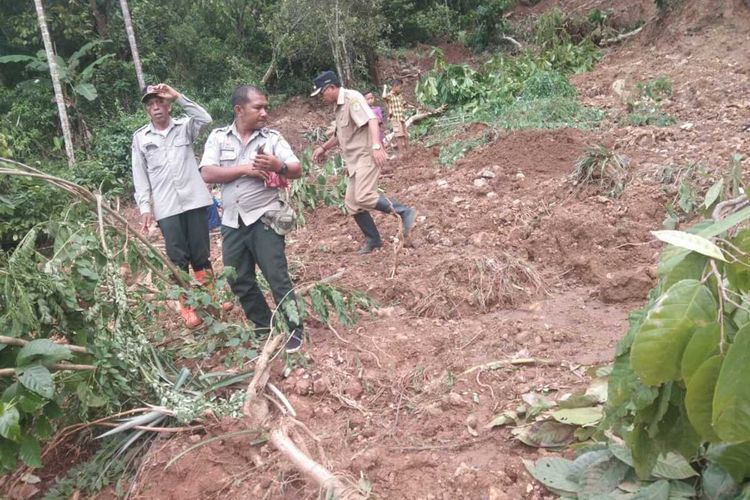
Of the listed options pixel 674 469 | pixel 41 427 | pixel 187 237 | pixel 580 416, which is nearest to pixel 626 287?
pixel 580 416

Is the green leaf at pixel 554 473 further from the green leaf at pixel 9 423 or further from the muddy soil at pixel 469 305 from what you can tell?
the green leaf at pixel 9 423

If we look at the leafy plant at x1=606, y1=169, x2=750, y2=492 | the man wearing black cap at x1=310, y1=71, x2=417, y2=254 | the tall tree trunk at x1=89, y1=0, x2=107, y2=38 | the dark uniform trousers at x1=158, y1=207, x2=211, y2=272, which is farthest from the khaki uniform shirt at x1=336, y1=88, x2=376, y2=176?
the tall tree trunk at x1=89, y1=0, x2=107, y2=38

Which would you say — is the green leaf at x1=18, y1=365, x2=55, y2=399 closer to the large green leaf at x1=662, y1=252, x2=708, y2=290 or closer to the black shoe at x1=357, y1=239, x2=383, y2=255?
the large green leaf at x1=662, y1=252, x2=708, y2=290

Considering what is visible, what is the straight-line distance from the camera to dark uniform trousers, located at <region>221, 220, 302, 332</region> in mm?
3238

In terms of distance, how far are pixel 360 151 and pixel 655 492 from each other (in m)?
3.63

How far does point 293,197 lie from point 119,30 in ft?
28.3

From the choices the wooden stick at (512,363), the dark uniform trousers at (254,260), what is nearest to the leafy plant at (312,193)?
the dark uniform trousers at (254,260)

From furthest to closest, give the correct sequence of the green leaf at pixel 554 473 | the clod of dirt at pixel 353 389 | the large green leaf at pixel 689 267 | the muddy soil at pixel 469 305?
1. the clod of dirt at pixel 353 389
2. the muddy soil at pixel 469 305
3. the green leaf at pixel 554 473
4. the large green leaf at pixel 689 267

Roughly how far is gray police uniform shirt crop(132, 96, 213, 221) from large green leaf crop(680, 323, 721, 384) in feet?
11.0

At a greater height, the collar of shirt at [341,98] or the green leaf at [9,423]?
the collar of shirt at [341,98]

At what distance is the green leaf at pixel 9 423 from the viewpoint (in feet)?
6.45

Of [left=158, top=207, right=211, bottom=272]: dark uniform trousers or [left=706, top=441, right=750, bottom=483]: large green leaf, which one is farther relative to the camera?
[left=158, top=207, right=211, bottom=272]: dark uniform trousers

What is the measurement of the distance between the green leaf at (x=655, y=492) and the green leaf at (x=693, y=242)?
103cm

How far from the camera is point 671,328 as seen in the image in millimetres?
932
